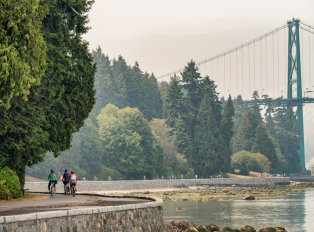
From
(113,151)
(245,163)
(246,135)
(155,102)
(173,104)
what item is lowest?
(245,163)

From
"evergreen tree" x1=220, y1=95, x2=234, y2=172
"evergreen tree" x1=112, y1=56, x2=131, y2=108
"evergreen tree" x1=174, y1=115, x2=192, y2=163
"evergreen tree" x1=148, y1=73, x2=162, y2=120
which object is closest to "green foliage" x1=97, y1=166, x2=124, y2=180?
"evergreen tree" x1=174, y1=115, x2=192, y2=163

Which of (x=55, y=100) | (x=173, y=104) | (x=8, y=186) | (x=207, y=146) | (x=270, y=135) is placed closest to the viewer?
(x=8, y=186)

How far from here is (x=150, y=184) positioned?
6731cm

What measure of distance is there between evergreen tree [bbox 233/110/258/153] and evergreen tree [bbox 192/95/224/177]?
19131mm

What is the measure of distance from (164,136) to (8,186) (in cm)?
7342

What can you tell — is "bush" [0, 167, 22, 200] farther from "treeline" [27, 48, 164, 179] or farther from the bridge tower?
the bridge tower

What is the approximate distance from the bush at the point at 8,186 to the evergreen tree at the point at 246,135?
94.0 metres

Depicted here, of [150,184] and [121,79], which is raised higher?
[121,79]

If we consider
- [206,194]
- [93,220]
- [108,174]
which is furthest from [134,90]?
[93,220]

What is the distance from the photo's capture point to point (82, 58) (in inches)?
A: 1085

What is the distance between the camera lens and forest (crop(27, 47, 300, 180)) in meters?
74.9

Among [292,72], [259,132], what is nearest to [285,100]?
[292,72]

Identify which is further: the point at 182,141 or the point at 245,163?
the point at 245,163

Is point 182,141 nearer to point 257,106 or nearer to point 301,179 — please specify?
point 301,179
